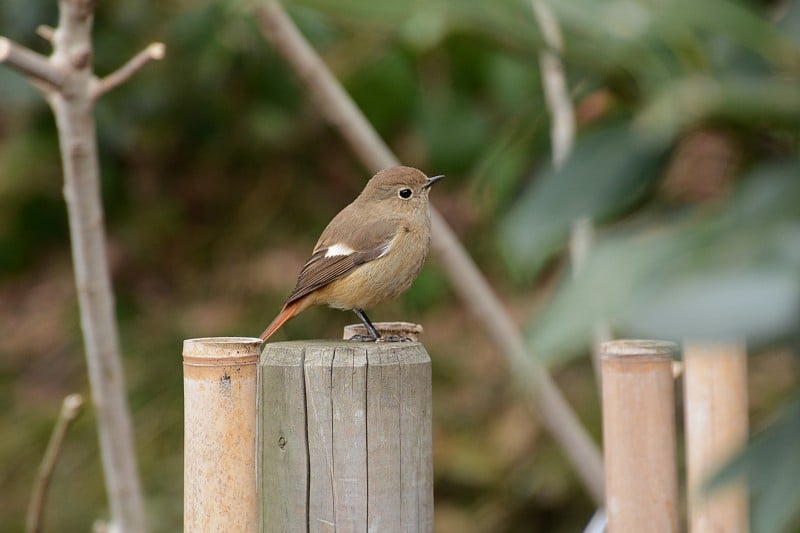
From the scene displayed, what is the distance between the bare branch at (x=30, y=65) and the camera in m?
2.22

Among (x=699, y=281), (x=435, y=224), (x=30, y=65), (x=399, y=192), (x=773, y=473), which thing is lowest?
(x=773, y=473)

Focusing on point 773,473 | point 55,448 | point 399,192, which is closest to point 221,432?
point 55,448

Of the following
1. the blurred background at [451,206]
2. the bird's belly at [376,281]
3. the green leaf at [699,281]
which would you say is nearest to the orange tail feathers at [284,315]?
the bird's belly at [376,281]

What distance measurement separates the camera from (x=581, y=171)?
0.75 metres

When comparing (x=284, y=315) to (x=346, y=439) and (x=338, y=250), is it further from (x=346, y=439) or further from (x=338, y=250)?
(x=346, y=439)

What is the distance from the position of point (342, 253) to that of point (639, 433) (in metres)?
1.77

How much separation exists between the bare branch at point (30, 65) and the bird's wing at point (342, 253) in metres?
1.20

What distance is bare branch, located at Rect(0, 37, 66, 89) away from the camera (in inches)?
87.4

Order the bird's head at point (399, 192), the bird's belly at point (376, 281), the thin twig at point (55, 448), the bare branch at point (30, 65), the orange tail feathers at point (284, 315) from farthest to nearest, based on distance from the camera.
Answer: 1. the bird's head at point (399, 192)
2. the bird's belly at point (376, 281)
3. the orange tail feathers at point (284, 315)
4. the thin twig at point (55, 448)
5. the bare branch at point (30, 65)

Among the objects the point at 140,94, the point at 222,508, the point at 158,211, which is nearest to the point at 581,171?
the point at 222,508

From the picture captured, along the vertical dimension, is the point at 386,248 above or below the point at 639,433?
above

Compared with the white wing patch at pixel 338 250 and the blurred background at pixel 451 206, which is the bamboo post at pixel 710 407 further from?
the white wing patch at pixel 338 250

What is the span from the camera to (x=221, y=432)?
199 cm

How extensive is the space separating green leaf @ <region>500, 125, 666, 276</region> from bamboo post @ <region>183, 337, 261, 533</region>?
1.30 meters
